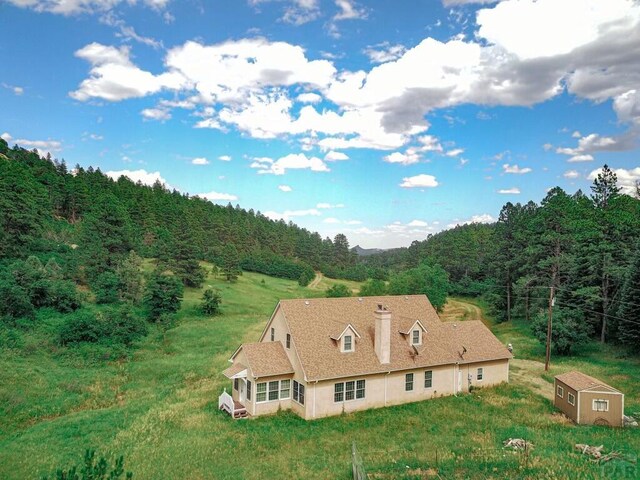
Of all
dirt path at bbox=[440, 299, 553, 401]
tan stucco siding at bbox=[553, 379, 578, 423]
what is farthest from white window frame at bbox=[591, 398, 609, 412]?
dirt path at bbox=[440, 299, 553, 401]

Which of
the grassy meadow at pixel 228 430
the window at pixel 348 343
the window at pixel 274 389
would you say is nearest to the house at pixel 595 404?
the grassy meadow at pixel 228 430

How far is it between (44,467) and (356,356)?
1678 cm

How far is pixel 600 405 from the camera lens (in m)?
25.2

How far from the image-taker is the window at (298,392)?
25703 mm

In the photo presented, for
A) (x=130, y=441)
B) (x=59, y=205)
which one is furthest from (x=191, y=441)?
(x=59, y=205)

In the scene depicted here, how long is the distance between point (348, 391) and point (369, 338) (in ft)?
13.7

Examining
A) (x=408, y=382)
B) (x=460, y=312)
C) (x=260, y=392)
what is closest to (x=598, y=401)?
(x=408, y=382)

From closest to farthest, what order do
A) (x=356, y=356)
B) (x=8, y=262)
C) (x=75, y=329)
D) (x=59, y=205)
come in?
1. (x=356, y=356)
2. (x=75, y=329)
3. (x=8, y=262)
4. (x=59, y=205)

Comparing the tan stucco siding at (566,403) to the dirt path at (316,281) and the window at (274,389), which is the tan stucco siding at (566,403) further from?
A: the dirt path at (316,281)

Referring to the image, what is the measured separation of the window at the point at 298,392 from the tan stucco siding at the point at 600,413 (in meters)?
16.0

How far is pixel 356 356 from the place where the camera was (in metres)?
27.7

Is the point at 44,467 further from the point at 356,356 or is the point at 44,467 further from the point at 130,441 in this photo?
the point at 356,356

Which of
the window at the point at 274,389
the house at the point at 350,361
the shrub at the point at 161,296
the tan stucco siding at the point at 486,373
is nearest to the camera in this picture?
the house at the point at 350,361

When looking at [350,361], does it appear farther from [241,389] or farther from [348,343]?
[241,389]
